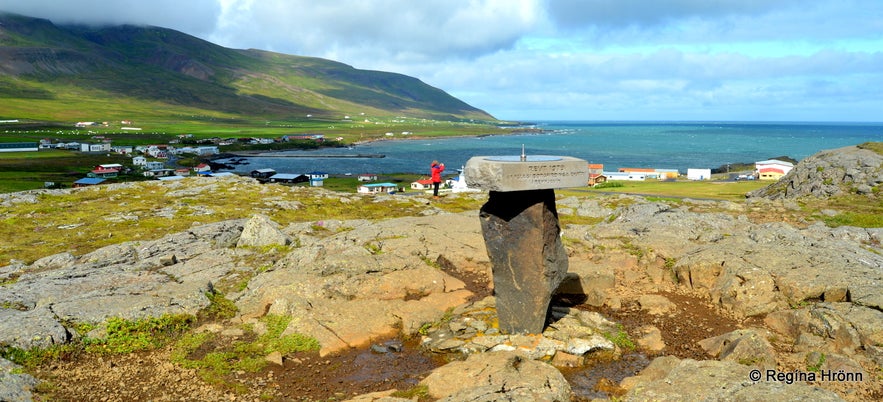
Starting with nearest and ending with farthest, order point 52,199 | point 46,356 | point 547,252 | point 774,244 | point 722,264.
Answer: point 46,356 < point 547,252 < point 722,264 < point 774,244 < point 52,199

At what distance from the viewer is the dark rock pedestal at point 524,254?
1792cm

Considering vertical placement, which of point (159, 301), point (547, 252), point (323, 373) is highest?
point (547, 252)

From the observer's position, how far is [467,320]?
64.8 feet

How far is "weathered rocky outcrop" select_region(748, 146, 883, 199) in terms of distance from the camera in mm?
58741

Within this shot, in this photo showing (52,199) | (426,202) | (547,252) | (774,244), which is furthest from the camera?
(426,202)

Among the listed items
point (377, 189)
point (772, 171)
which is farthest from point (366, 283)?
point (772, 171)

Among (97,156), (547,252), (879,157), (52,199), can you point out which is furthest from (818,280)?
(97,156)

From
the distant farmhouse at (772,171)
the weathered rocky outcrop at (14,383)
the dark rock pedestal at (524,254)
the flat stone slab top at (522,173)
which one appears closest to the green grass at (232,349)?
the weathered rocky outcrop at (14,383)

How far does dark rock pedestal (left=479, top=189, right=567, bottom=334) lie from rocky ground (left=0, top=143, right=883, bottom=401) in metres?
0.80

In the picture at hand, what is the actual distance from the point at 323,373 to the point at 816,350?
15.4 metres

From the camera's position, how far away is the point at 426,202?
65.0 meters

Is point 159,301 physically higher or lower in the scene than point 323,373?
higher

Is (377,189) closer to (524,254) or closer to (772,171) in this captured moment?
(772,171)

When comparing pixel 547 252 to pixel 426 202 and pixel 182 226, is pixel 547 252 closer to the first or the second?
pixel 182 226
